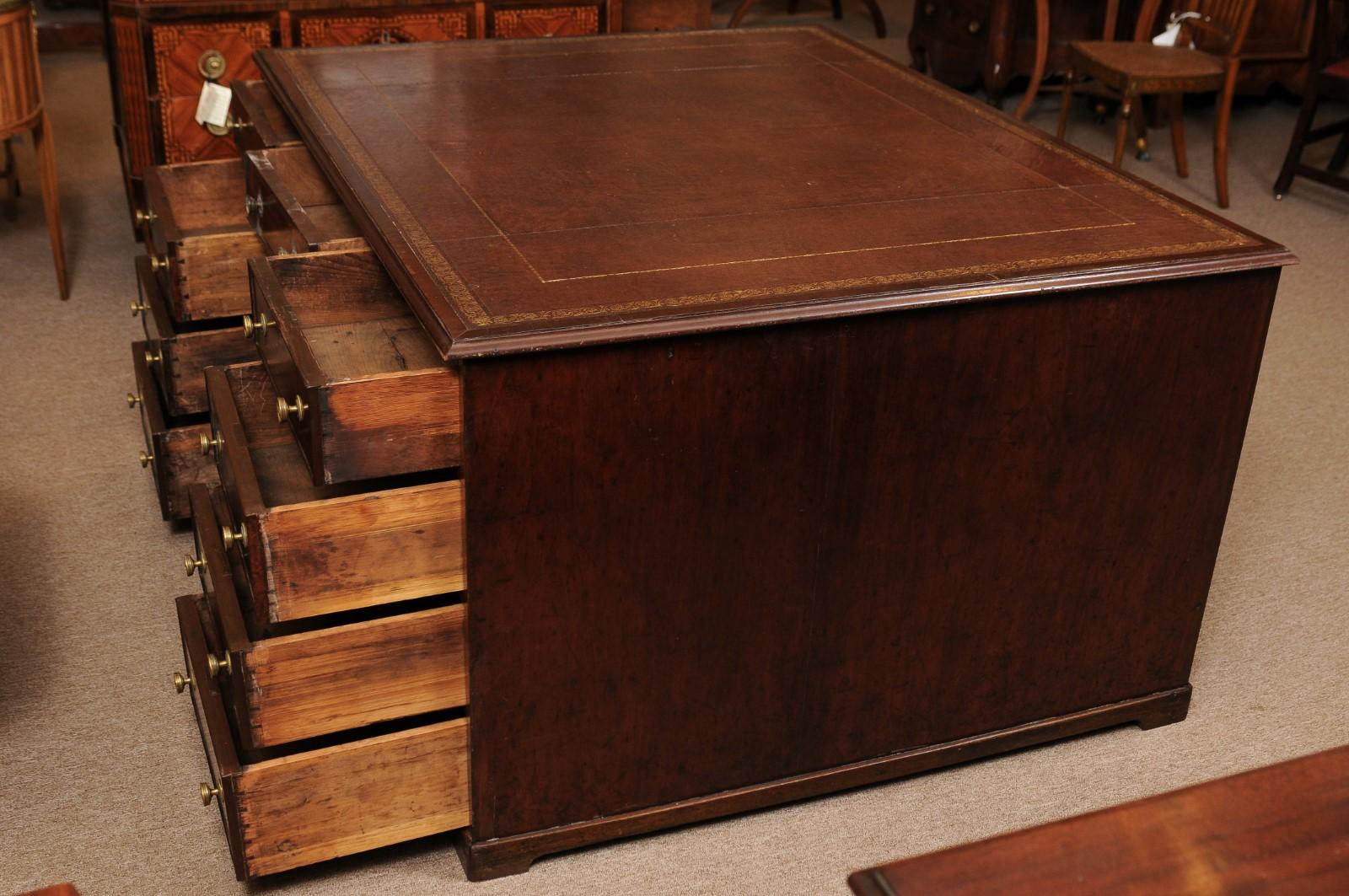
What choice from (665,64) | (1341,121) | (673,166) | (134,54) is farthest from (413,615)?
(1341,121)

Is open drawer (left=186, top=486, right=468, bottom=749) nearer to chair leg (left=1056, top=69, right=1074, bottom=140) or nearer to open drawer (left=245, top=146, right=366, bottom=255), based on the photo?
open drawer (left=245, top=146, right=366, bottom=255)

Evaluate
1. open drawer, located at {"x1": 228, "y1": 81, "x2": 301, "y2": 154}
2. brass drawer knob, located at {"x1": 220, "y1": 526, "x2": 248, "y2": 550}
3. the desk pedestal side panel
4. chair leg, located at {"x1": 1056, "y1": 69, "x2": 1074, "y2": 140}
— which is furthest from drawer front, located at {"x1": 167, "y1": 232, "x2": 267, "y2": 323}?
chair leg, located at {"x1": 1056, "y1": 69, "x2": 1074, "y2": 140}

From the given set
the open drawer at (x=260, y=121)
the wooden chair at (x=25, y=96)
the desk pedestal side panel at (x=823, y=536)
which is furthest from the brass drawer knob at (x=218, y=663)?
the wooden chair at (x=25, y=96)

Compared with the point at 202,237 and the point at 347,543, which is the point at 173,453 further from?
the point at 347,543

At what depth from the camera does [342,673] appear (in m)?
1.59

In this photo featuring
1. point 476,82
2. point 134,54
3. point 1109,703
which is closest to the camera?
point 1109,703

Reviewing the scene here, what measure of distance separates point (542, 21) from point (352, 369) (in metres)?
1.96

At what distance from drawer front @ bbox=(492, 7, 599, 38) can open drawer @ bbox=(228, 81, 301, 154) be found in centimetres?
87

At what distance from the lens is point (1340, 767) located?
102cm

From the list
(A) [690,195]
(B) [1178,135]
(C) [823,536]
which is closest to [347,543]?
(C) [823,536]

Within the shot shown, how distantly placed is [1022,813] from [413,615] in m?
0.83

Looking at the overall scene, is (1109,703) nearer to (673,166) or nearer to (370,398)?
(673,166)

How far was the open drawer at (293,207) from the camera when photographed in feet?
6.05

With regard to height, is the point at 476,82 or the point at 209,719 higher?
the point at 476,82
